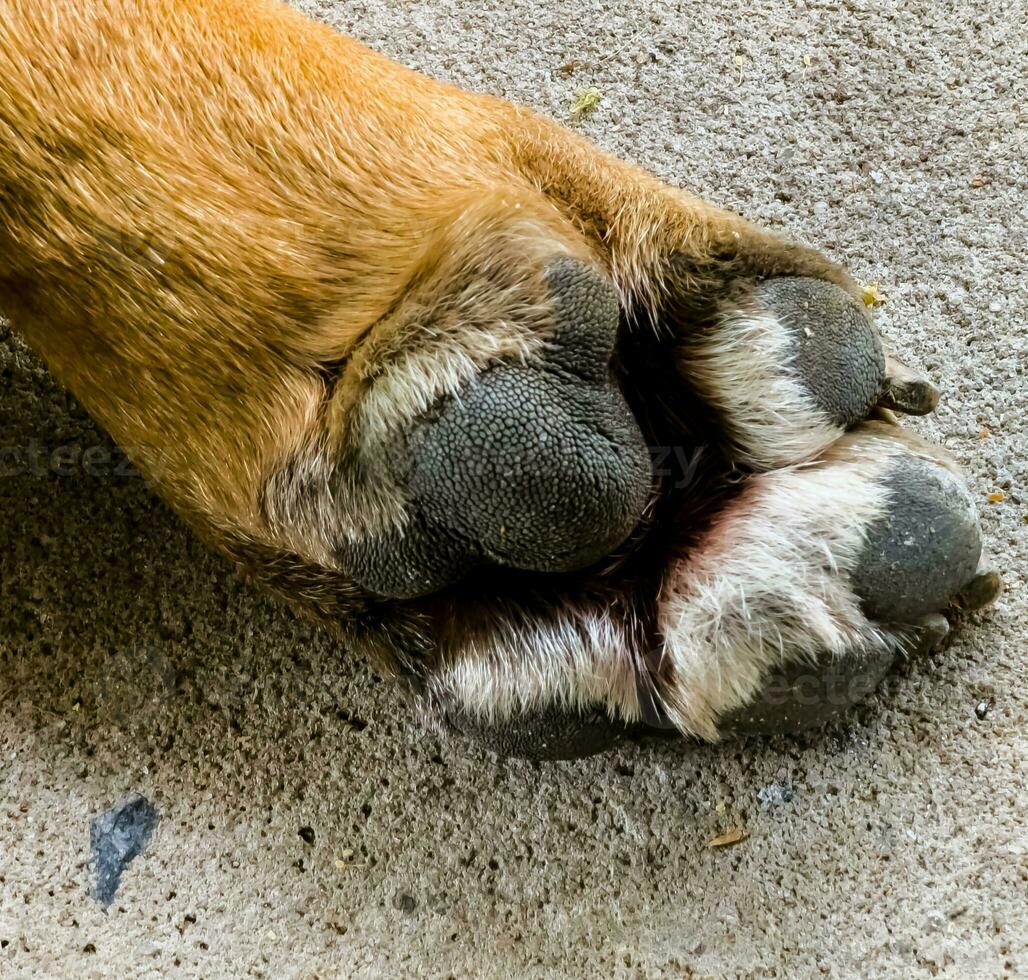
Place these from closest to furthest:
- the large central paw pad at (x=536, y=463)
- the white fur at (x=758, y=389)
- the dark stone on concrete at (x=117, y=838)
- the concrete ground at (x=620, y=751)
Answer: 1. the large central paw pad at (x=536, y=463)
2. the white fur at (x=758, y=389)
3. the concrete ground at (x=620, y=751)
4. the dark stone on concrete at (x=117, y=838)

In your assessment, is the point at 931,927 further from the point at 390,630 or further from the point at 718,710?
the point at 390,630

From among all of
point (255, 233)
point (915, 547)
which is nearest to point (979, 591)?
point (915, 547)

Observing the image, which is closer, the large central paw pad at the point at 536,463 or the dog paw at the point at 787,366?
the large central paw pad at the point at 536,463

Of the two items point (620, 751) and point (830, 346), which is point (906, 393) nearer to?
point (830, 346)

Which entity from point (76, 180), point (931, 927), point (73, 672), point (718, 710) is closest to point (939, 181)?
point (718, 710)

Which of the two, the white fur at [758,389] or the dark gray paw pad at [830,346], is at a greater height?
the dark gray paw pad at [830,346]

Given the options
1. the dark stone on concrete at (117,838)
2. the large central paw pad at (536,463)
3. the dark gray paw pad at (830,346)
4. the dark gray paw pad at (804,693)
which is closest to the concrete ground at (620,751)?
the dark stone on concrete at (117,838)

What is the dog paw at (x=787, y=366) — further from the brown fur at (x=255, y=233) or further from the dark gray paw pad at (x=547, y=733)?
the dark gray paw pad at (x=547, y=733)
